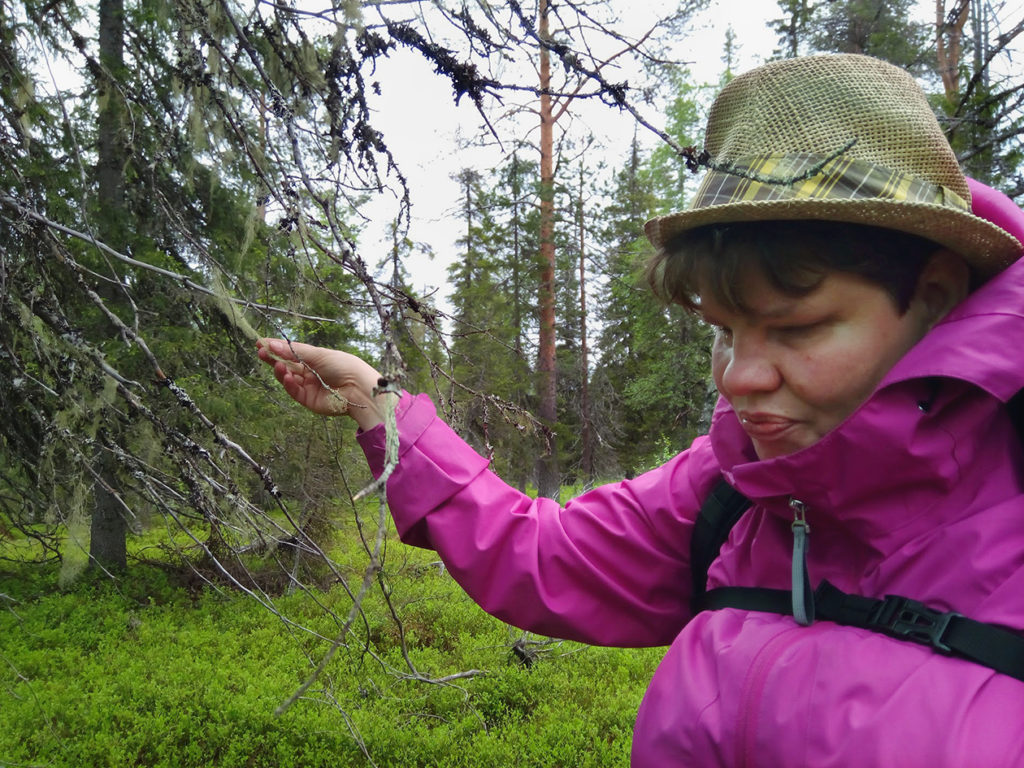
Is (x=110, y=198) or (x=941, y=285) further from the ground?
(x=110, y=198)

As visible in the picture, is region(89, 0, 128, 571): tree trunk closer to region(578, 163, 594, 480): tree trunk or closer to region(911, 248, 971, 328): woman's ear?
region(911, 248, 971, 328): woman's ear

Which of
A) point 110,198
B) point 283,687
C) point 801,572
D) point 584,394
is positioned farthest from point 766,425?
point 584,394

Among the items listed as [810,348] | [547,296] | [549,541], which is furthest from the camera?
[547,296]

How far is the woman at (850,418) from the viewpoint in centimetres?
87

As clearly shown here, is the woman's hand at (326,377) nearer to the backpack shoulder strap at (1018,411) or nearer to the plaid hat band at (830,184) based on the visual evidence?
the plaid hat band at (830,184)

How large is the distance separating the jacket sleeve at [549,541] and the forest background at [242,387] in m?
0.20

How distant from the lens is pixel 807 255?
0.98m

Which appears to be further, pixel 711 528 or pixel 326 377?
pixel 326 377

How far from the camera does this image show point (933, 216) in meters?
0.94

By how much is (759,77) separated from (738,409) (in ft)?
2.02

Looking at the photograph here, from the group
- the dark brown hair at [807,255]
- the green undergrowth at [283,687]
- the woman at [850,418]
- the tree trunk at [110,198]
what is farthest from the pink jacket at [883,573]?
the tree trunk at [110,198]

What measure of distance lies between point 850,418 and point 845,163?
1.32ft

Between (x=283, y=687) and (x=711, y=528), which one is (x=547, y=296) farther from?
(x=711, y=528)

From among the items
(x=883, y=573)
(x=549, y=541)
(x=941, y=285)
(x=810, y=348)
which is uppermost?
(x=941, y=285)
